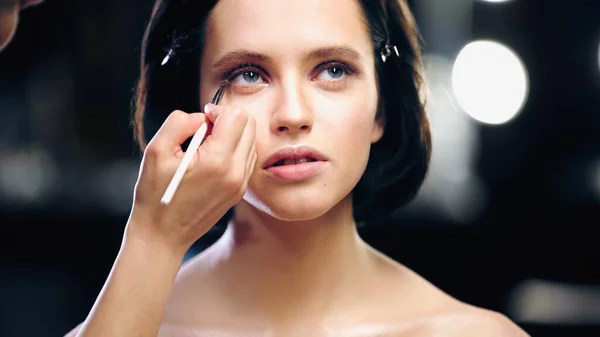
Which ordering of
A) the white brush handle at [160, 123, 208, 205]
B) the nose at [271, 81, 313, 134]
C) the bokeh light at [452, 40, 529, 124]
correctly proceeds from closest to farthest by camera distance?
the white brush handle at [160, 123, 208, 205] < the nose at [271, 81, 313, 134] < the bokeh light at [452, 40, 529, 124]

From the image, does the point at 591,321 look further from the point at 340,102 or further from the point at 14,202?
the point at 14,202

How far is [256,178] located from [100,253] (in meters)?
0.53

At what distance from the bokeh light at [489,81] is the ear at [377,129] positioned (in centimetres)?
22

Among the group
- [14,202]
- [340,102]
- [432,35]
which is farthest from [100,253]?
[432,35]

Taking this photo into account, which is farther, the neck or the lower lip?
the neck

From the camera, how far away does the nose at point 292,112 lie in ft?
3.18

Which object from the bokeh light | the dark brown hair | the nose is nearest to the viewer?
the nose

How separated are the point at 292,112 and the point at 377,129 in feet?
0.87

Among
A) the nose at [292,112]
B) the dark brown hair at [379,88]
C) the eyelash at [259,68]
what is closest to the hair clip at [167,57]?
the dark brown hair at [379,88]

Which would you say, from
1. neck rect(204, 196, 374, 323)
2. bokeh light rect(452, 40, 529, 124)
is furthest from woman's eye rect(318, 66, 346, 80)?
bokeh light rect(452, 40, 529, 124)

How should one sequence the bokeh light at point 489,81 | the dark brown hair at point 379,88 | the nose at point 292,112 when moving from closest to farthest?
1. the nose at point 292,112
2. the dark brown hair at point 379,88
3. the bokeh light at point 489,81

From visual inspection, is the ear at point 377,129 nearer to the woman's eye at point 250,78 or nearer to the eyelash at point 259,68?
the eyelash at point 259,68

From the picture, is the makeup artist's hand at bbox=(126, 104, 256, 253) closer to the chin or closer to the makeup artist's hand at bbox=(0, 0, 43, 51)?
the chin

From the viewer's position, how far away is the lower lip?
0.98 metres
